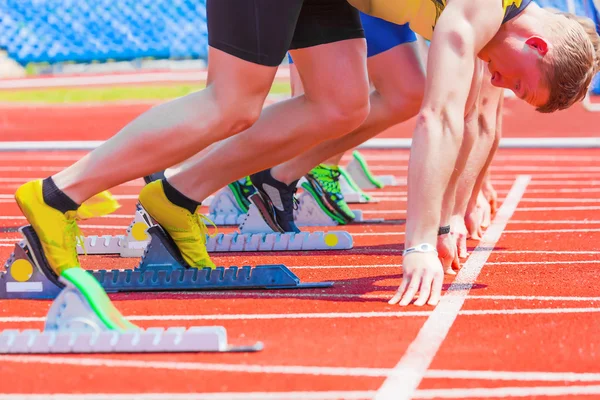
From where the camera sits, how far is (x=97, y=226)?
634 centimetres

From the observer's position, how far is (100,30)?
13.0 metres

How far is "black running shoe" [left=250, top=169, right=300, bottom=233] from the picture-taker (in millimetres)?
5234

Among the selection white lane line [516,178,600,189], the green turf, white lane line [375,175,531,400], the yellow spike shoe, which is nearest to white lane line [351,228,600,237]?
white lane line [375,175,531,400]

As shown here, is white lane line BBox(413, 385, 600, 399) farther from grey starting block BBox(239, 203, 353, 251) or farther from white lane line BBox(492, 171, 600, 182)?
white lane line BBox(492, 171, 600, 182)

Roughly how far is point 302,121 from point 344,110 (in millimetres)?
189

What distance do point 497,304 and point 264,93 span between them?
1091 mm

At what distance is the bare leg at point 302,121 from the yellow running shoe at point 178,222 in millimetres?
79

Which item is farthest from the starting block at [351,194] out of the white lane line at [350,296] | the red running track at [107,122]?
the red running track at [107,122]

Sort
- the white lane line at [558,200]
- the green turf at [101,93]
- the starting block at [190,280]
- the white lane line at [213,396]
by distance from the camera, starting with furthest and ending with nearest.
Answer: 1. the green turf at [101,93]
2. the white lane line at [558,200]
3. the starting block at [190,280]
4. the white lane line at [213,396]

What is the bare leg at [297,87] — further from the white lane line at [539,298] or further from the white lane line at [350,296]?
the white lane line at [539,298]

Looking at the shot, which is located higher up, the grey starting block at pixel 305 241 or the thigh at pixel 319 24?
the thigh at pixel 319 24

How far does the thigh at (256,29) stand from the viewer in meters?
3.73

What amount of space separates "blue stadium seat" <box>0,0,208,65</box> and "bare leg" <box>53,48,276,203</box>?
8985 millimetres

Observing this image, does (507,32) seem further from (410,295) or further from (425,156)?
(410,295)
